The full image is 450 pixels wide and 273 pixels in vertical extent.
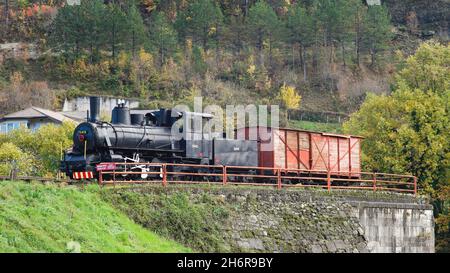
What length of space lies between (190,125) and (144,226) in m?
10.9

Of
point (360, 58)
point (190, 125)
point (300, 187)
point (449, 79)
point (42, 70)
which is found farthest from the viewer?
point (360, 58)

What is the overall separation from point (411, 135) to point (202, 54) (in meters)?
56.0

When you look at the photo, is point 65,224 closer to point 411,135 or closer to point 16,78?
point 411,135

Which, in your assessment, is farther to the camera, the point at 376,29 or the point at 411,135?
the point at 376,29

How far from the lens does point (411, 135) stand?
51.8 meters

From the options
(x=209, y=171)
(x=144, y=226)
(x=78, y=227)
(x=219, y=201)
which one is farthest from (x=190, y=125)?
(x=78, y=227)

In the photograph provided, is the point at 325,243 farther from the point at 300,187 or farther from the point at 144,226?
the point at 144,226

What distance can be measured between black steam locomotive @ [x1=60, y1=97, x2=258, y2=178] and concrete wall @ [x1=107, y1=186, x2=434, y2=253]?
571cm

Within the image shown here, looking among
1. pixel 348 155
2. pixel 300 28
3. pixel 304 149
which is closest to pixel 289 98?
pixel 300 28

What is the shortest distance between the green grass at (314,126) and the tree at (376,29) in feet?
66.6

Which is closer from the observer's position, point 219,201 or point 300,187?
point 219,201

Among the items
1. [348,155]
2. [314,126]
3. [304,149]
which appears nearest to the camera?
[304,149]

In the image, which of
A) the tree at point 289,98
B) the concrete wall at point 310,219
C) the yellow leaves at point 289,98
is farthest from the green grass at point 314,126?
the concrete wall at point 310,219

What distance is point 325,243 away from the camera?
31.9 metres
